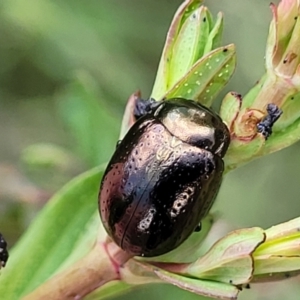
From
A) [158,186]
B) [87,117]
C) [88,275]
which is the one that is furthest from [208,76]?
[87,117]

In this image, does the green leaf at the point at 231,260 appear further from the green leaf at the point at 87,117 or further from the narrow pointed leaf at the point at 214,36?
the green leaf at the point at 87,117

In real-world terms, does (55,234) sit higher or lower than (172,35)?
lower

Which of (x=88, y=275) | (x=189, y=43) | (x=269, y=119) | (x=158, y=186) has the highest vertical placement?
(x=189, y=43)

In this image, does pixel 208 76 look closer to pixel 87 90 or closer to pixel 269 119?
pixel 269 119

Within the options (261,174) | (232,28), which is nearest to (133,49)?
(232,28)

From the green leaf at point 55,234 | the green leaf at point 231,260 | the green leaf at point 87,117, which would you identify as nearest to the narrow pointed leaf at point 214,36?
the green leaf at point 231,260

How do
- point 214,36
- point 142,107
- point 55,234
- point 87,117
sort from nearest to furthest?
point 214,36 < point 142,107 < point 55,234 < point 87,117

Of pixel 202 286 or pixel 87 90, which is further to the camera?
pixel 87 90

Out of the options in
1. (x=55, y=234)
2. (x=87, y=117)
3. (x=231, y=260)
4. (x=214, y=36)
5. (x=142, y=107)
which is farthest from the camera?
(x=87, y=117)

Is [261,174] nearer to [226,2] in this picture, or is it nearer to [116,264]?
[226,2]
